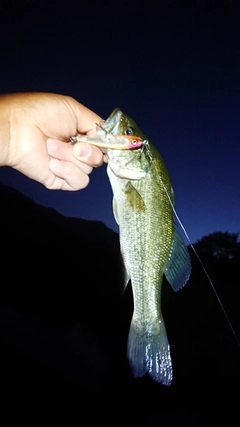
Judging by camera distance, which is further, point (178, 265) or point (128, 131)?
point (178, 265)

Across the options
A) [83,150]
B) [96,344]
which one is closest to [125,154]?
[83,150]

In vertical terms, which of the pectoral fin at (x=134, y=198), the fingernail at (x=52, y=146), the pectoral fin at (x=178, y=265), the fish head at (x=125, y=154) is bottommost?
the pectoral fin at (x=178, y=265)

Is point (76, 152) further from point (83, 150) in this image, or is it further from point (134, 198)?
point (134, 198)

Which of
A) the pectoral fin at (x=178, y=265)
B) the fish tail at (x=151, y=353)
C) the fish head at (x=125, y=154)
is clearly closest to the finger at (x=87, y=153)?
the fish head at (x=125, y=154)

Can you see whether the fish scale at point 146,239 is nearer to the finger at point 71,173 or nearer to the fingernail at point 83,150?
the fingernail at point 83,150

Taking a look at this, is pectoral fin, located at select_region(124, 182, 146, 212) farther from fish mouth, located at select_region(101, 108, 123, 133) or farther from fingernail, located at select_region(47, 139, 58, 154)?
fingernail, located at select_region(47, 139, 58, 154)

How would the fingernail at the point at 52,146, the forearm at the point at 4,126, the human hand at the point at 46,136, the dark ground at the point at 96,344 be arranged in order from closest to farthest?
1. the forearm at the point at 4,126
2. the human hand at the point at 46,136
3. the fingernail at the point at 52,146
4. the dark ground at the point at 96,344
